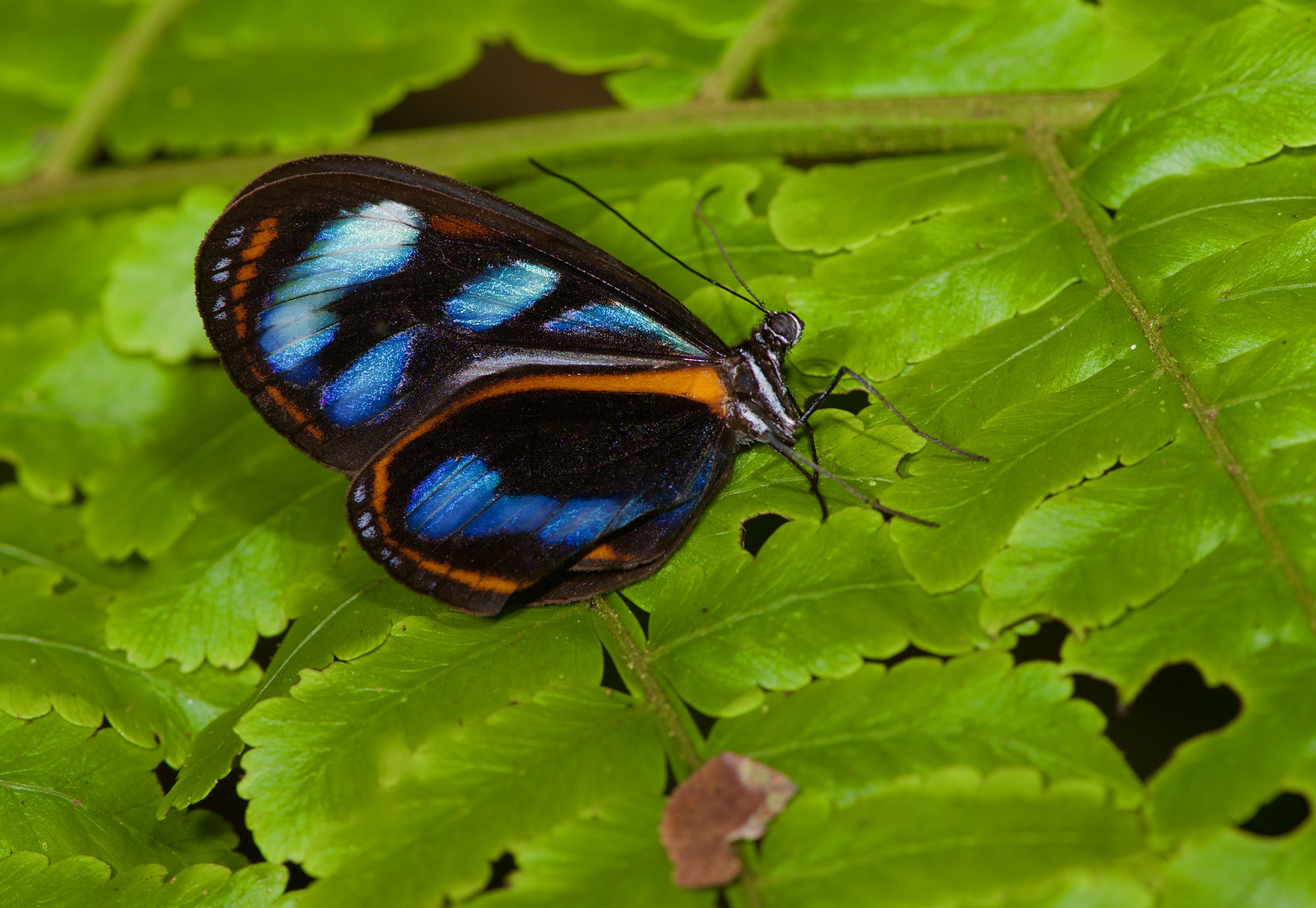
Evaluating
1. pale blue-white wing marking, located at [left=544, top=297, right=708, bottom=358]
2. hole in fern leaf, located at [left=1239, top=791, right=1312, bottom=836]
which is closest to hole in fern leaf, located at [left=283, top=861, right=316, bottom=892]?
pale blue-white wing marking, located at [left=544, top=297, right=708, bottom=358]

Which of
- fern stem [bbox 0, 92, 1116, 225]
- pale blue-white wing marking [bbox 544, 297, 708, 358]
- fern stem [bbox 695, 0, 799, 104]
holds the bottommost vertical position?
pale blue-white wing marking [bbox 544, 297, 708, 358]

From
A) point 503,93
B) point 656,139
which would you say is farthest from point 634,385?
point 503,93

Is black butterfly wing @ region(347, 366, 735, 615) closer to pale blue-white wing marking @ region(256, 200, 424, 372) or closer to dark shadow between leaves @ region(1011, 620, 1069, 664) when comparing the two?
pale blue-white wing marking @ region(256, 200, 424, 372)

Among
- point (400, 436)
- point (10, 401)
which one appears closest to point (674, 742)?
point (400, 436)

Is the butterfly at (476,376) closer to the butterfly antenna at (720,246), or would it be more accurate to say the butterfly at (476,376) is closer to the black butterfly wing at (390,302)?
the black butterfly wing at (390,302)

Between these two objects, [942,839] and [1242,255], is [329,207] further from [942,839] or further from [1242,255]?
[1242,255]
